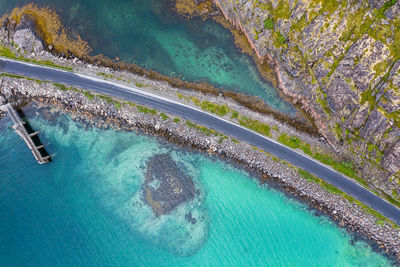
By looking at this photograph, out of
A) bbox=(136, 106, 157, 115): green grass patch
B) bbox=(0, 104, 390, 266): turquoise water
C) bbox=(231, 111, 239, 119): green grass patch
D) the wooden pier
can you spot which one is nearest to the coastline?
bbox=(231, 111, 239, 119): green grass patch

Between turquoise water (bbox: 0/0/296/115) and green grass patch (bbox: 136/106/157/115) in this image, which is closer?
green grass patch (bbox: 136/106/157/115)

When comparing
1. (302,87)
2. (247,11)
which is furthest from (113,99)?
(302,87)

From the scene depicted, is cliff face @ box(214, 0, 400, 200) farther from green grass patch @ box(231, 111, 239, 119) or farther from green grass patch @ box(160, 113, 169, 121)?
green grass patch @ box(160, 113, 169, 121)

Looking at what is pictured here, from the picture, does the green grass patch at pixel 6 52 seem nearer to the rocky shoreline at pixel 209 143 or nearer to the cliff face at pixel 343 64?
the rocky shoreline at pixel 209 143

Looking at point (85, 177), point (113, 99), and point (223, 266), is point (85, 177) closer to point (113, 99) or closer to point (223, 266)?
point (113, 99)

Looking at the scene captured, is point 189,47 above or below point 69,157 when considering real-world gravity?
above
